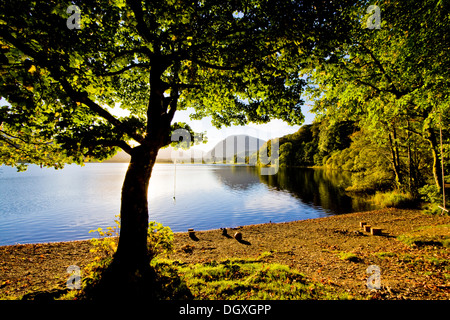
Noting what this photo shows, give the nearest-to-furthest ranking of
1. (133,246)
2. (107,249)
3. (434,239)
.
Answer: (133,246) → (107,249) → (434,239)

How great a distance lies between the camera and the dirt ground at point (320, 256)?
20.6 ft

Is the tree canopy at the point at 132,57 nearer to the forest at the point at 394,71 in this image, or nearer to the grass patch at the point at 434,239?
the forest at the point at 394,71

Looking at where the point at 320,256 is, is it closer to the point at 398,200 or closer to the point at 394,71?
the point at 394,71

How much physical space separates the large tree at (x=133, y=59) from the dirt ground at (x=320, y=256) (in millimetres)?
4856

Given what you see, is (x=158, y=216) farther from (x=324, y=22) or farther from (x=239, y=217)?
(x=324, y=22)

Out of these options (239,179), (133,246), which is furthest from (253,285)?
(239,179)

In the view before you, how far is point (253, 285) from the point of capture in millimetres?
6004

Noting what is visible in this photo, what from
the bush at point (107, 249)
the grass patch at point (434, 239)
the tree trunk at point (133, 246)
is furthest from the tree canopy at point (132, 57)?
the grass patch at point (434, 239)

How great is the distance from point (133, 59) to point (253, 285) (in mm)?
8936

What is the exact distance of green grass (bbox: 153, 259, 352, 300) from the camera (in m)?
5.41

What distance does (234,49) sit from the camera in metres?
5.85

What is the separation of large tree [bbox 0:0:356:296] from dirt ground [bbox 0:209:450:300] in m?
4.86

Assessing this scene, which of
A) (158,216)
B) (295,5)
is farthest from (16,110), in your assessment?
(158,216)
